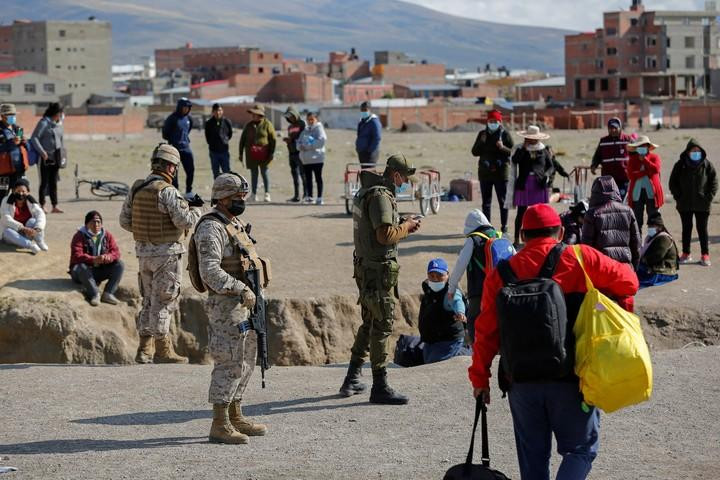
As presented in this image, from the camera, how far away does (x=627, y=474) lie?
762 cm

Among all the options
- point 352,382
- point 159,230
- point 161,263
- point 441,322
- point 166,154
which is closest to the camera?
point 352,382

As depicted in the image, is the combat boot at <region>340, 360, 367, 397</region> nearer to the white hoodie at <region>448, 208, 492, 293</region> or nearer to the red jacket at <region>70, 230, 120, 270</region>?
the white hoodie at <region>448, 208, 492, 293</region>

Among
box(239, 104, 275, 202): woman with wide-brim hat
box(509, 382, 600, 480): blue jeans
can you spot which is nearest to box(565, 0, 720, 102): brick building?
box(239, 104, 275, 202): woman with wide-brim hat

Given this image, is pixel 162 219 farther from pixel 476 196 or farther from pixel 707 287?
pixel 476 196

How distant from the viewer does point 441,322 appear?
1157 cm

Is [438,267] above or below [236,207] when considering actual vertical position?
below

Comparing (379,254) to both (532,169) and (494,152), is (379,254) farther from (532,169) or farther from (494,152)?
(494,152)

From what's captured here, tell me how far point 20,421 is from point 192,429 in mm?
1368

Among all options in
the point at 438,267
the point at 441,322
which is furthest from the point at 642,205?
the point at 441,322

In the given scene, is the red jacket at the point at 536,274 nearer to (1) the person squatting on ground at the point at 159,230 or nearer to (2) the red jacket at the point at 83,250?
(1) the person squatting on ground at the point at 159,230

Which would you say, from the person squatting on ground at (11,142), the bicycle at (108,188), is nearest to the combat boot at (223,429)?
the person squatting on ground at (11,142)

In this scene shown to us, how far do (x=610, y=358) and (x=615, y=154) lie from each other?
33.7 ft

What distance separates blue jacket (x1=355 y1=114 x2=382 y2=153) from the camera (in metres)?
18.8

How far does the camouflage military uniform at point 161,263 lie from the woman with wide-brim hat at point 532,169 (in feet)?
18.9
